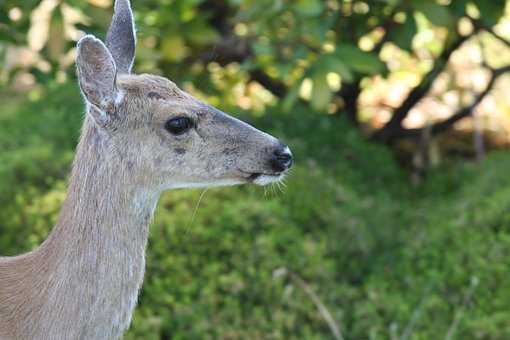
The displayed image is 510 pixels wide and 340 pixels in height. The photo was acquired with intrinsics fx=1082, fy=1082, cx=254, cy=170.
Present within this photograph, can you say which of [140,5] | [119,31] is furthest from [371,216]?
[119,31]

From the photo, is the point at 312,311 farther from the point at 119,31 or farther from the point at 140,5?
the point at 119,31

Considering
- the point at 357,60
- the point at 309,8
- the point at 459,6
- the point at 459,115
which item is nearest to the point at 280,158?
the point at 309,8

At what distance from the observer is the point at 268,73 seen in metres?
6.56

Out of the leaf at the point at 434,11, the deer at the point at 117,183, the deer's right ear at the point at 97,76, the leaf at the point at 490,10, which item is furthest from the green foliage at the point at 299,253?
the deer's right ear at the point at 97,76

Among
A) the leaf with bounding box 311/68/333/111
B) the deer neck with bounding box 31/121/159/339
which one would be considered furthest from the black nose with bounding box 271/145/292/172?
the leaf with bounding box 311/68/333/111

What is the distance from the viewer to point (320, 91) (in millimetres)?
5414

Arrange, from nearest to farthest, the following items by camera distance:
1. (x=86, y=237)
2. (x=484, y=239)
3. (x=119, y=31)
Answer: (x=86, y=237) → (x=119, y=31) → (x=484, y=239)

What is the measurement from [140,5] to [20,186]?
1152mm

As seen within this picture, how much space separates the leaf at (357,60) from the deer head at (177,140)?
86.4 inches

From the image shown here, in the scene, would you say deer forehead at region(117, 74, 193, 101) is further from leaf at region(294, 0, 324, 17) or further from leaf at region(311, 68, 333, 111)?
leaf at region(311, 68, 333, 111)

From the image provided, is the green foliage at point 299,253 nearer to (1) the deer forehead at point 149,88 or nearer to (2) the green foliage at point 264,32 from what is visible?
(2) the green foliage at point 264,32

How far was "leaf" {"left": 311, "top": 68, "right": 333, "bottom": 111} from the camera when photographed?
5414mm

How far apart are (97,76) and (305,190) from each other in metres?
2.88

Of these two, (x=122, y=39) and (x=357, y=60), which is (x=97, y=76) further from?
(x=357, y=60)
